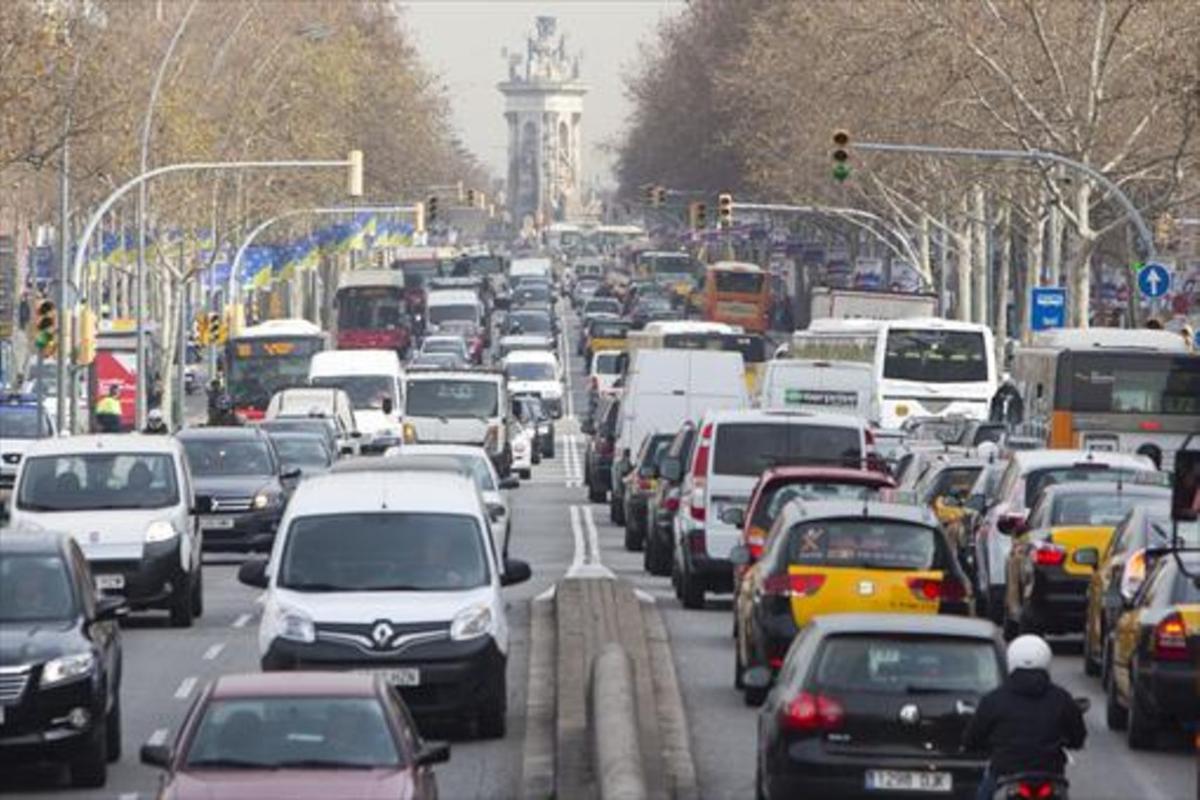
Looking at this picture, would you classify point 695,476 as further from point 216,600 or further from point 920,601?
point 920,601

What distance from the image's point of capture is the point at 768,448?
35.9 meters

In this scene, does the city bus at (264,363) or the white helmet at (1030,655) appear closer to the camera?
the white helmet at (1030,655)

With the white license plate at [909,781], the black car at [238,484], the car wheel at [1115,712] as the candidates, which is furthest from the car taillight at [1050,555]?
the black car at [238,484]

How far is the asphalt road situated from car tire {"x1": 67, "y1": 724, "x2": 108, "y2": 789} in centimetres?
8

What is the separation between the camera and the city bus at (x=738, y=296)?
116750 millimetres

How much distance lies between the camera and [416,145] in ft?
462

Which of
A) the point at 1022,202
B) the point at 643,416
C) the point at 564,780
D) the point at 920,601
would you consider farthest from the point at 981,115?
the point at 564,780

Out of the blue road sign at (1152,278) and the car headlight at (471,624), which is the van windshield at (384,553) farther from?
the blue road sign at (1152,278)

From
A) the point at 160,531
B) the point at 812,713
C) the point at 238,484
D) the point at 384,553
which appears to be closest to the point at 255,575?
the point at 384,553

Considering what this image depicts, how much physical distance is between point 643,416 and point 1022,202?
1583 inches

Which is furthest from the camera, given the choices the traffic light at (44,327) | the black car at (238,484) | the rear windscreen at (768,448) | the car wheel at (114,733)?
the traffic light at (44,327)

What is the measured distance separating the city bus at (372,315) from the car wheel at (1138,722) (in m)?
92.7

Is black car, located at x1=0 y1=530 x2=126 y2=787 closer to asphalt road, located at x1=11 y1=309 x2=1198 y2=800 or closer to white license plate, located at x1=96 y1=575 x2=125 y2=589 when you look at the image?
asphalt road, located at x1=11 y1=309 x2=1198 y2=800

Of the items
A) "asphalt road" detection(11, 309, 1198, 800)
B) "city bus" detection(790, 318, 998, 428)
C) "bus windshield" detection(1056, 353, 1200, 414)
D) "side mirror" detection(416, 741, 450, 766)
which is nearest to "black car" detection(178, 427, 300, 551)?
"asphalt road" detection(11, 309, 1198, 800)
